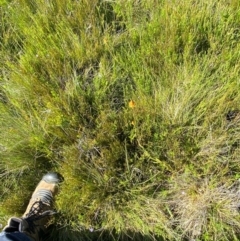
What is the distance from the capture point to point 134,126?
1903mm

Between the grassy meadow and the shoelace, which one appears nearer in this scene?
the grassy meadow

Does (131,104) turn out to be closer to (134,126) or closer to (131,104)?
(131,104)

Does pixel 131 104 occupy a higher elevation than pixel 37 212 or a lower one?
higher

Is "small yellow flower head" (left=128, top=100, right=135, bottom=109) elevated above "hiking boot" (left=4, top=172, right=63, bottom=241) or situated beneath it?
elevated above

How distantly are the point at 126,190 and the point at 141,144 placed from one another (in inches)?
11.7

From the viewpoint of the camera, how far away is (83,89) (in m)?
2.03

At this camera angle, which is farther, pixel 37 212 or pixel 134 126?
pixel 37 212

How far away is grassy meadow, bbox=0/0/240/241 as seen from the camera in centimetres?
188

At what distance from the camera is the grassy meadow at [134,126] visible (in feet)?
6.15

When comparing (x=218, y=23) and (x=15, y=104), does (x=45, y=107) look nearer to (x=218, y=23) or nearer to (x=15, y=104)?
(x=15, y=104)

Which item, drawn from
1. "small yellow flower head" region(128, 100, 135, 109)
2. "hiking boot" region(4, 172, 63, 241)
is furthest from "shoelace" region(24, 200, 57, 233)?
"small yellow flower head" region(128, 100, 135, 109)

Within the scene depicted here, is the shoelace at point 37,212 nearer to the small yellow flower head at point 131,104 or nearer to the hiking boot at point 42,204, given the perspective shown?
the hiking boot at point 42,204

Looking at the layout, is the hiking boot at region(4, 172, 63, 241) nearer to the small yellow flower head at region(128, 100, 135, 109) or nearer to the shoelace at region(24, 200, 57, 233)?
the shoelace at region(24, 200, 57, 233)

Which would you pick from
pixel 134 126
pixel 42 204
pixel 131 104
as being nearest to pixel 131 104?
pixel 131 104
